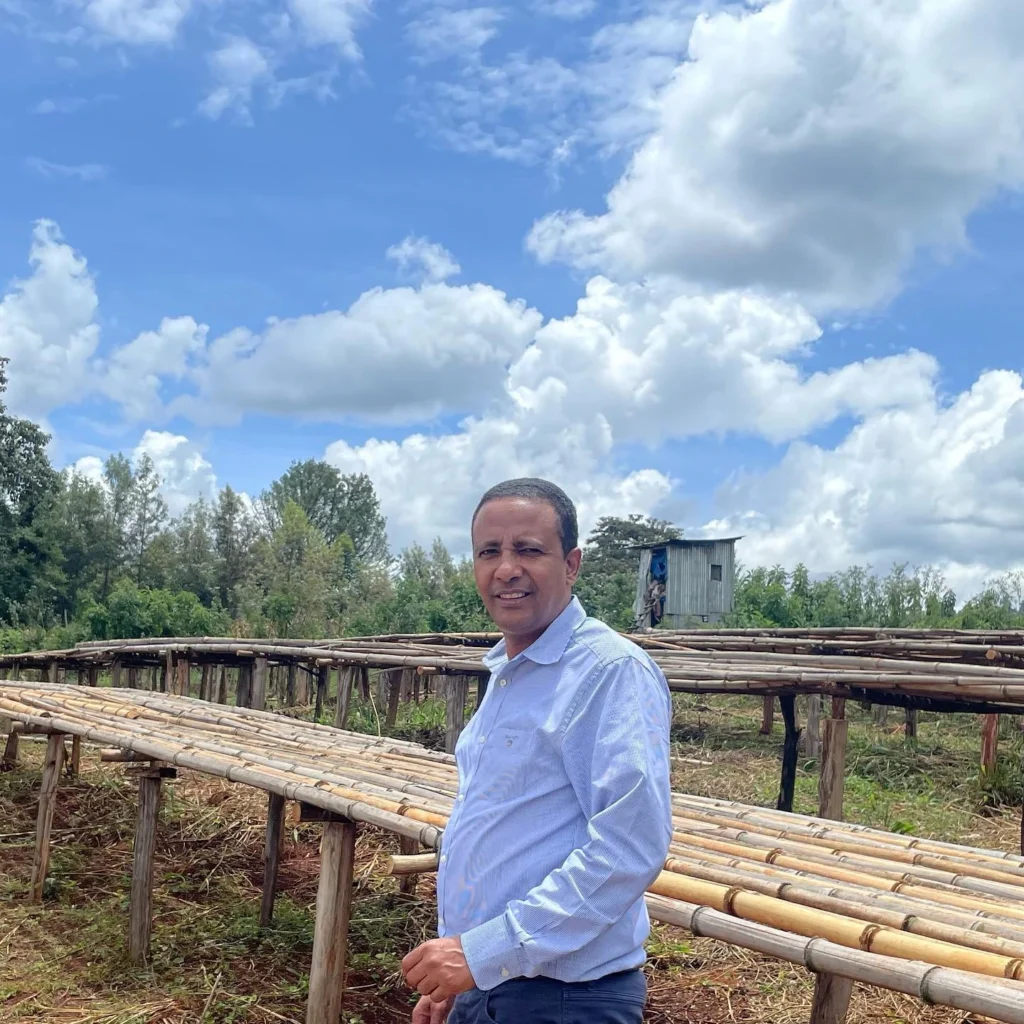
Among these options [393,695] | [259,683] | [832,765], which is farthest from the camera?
[393,695]

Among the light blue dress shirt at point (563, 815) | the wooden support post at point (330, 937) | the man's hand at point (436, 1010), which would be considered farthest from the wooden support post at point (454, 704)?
the light blue dress shirt at point (563, 815)

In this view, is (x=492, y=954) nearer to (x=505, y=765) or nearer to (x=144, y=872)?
(x=505, y=765)

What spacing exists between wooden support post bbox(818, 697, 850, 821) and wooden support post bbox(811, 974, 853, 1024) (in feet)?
9.67

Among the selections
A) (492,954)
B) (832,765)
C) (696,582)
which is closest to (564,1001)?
(492,954)

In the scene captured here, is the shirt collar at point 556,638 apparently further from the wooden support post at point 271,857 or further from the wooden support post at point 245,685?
the wooden support post at point 245,685

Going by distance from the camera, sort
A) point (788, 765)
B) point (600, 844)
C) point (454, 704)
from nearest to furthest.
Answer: point (600, 844), point (788, 765), point (454, 704)

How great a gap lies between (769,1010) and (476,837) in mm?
3379

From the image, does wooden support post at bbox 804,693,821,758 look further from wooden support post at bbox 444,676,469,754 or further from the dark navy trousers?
the dark navy trousers

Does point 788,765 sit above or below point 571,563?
below

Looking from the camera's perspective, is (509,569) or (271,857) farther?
(271,857)

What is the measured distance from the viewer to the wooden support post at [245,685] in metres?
13.8

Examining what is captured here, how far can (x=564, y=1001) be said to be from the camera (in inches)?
65.3

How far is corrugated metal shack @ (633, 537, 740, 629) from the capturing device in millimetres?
19844

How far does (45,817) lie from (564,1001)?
5.43m
